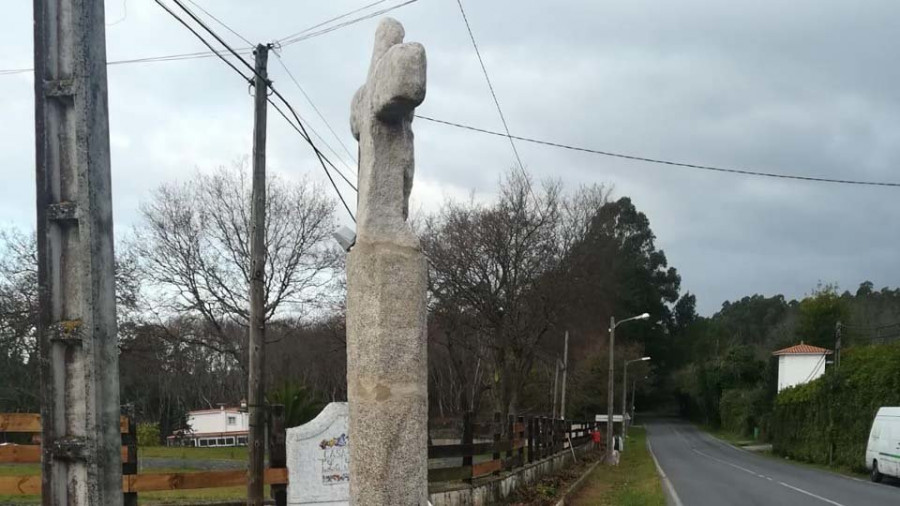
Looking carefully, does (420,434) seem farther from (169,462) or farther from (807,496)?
(169,462)

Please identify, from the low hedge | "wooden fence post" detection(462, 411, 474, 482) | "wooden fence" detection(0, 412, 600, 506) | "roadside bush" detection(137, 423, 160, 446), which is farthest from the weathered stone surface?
"roadside bush" detection(137, 423, 160, 446)

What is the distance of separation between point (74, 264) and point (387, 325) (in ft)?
5.27

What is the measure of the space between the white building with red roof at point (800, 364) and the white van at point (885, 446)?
2534 centimetres

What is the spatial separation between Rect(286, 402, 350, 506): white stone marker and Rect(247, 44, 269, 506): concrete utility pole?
209 cm

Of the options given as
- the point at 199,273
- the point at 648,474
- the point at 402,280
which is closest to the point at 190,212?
the point at 199,273

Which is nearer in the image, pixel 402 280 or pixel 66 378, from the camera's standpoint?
pixel 66 378

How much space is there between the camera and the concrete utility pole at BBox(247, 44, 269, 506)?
38.2 ft

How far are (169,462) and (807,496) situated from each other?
17853mm

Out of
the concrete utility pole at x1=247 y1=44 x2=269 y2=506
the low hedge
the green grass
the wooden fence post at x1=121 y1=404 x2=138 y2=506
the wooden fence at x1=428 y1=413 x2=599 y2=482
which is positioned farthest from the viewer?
the low hedge

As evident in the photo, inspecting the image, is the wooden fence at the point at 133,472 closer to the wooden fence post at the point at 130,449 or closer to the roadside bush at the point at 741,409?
the wooden fence post at the point at 130,449

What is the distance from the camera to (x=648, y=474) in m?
25.7

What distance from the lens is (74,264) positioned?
4.13 metres

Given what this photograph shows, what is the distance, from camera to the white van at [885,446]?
81.8 ft

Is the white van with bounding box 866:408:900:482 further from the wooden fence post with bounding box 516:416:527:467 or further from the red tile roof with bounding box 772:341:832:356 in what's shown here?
the red tile roof with bounding box 772:341:832:356
